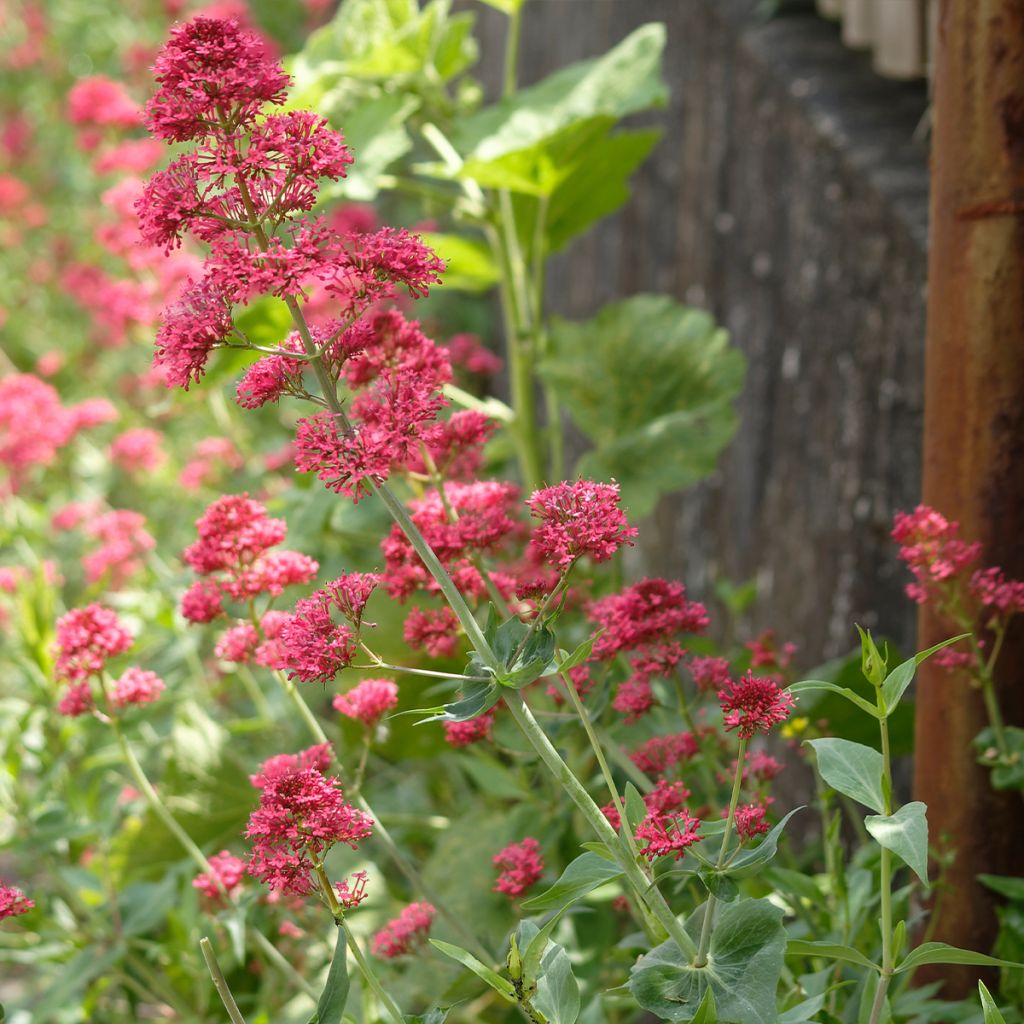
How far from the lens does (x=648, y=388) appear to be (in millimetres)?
2361

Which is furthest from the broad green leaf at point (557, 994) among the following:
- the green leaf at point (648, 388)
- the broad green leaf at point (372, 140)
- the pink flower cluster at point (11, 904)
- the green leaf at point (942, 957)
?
the broad green leaf at point (372, 140)

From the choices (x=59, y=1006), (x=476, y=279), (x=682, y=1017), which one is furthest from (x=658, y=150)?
(x=682, y=1017)

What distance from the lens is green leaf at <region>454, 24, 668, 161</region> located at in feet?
7.02

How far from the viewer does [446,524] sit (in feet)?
4.41

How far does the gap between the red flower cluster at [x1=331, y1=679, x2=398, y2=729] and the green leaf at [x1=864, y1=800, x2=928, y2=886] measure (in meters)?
0.51

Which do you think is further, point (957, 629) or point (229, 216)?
point (957, 629)

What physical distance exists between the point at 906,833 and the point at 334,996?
1.56ft

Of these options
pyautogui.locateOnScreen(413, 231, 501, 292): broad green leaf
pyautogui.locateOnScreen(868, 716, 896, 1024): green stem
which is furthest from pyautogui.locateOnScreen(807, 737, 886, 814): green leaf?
pyautogui.locateOnScreen(413, 231, 501, 292): broad green leaf

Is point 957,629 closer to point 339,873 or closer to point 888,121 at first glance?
point 888,121

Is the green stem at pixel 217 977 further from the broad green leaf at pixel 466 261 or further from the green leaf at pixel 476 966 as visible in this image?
the broad green leaf at pixel 466 261

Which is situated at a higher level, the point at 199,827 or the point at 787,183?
the point at 787,183

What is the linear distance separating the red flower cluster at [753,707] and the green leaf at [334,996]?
37cm

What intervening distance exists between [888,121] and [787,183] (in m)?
0.25

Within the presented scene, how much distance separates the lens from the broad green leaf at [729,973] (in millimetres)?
1021
